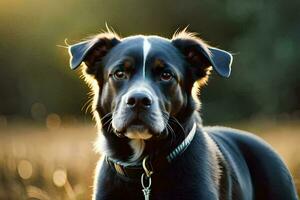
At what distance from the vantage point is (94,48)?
22.6 feet

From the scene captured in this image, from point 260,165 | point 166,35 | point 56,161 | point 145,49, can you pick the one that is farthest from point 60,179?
point 166,35

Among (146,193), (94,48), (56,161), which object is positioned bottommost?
(56,161)

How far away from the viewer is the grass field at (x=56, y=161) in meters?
9.47

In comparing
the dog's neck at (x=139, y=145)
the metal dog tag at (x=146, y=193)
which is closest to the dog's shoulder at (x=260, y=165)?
the dog's neck at (x=139, y=145)

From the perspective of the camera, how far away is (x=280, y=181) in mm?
7559

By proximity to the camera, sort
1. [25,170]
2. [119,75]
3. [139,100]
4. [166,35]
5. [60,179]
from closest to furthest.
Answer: [139,100]
[119,75]
[60,179]
[25,170]
[166,35]

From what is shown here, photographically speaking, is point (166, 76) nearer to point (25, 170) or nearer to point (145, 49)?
point (145, 49)

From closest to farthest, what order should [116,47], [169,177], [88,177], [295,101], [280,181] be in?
[169,177], [116,47], [280,181], [88,177], [295,101]

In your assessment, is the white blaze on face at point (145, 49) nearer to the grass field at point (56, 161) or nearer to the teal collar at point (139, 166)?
the teal collar at point (139, 166)

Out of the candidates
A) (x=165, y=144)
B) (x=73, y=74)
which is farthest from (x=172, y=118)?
(x=73, y=74)

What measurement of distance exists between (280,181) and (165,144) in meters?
1.52

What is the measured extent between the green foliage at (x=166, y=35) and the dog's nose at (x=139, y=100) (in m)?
16.4

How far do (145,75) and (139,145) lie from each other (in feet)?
1.79

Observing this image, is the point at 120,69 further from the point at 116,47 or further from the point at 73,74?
the point at 73,74
